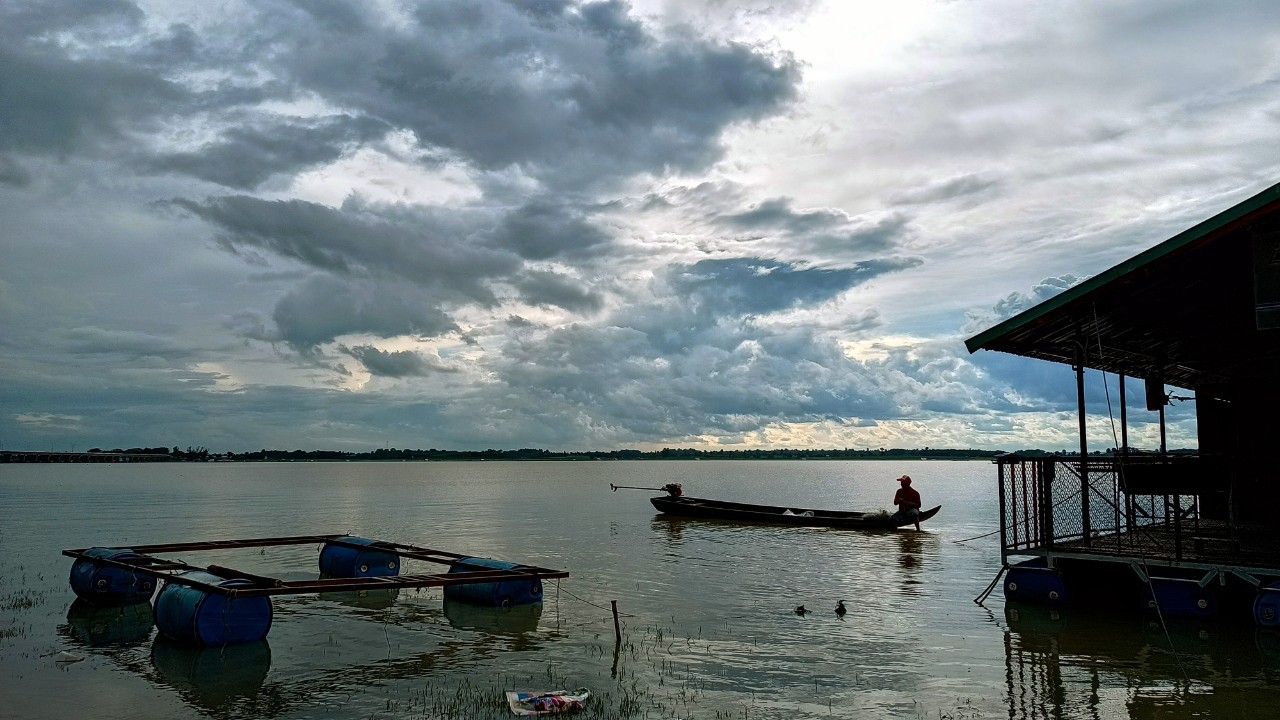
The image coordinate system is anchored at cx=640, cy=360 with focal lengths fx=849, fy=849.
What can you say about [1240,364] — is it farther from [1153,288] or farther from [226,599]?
[226,599]

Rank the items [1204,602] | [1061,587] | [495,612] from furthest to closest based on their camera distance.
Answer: [495,612]
[1061,587]
[1204,602]

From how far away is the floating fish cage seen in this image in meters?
14.1

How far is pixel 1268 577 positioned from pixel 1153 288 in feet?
16.5

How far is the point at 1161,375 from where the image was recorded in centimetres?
2142

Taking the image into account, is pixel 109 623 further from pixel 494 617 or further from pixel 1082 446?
pixel 1082 446

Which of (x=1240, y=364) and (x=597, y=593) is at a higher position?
(x=1240, y=364)

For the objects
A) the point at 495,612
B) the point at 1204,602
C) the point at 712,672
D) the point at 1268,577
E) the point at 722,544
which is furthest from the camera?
the point at 722,544

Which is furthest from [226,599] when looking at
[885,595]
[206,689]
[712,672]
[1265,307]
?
[1265,307]

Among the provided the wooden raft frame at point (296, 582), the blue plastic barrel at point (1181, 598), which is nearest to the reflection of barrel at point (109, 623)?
the wooden raft frame at point (296, 582)

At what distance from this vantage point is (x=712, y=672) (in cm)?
1297

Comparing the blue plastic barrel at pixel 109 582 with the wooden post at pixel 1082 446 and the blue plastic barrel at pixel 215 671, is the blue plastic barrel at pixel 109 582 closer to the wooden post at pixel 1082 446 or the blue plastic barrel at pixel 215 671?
→ the blue plastic barrel at pixel 215 671

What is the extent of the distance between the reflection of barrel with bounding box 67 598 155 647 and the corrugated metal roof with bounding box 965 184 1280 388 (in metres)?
16.7


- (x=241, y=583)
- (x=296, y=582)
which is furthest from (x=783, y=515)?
(x=241, y=583)

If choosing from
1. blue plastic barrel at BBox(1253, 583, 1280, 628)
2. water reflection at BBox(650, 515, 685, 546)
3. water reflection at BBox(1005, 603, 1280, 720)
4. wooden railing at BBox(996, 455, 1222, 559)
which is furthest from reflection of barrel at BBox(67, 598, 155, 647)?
water reflection at BBox(650, 515, 685, 546)
